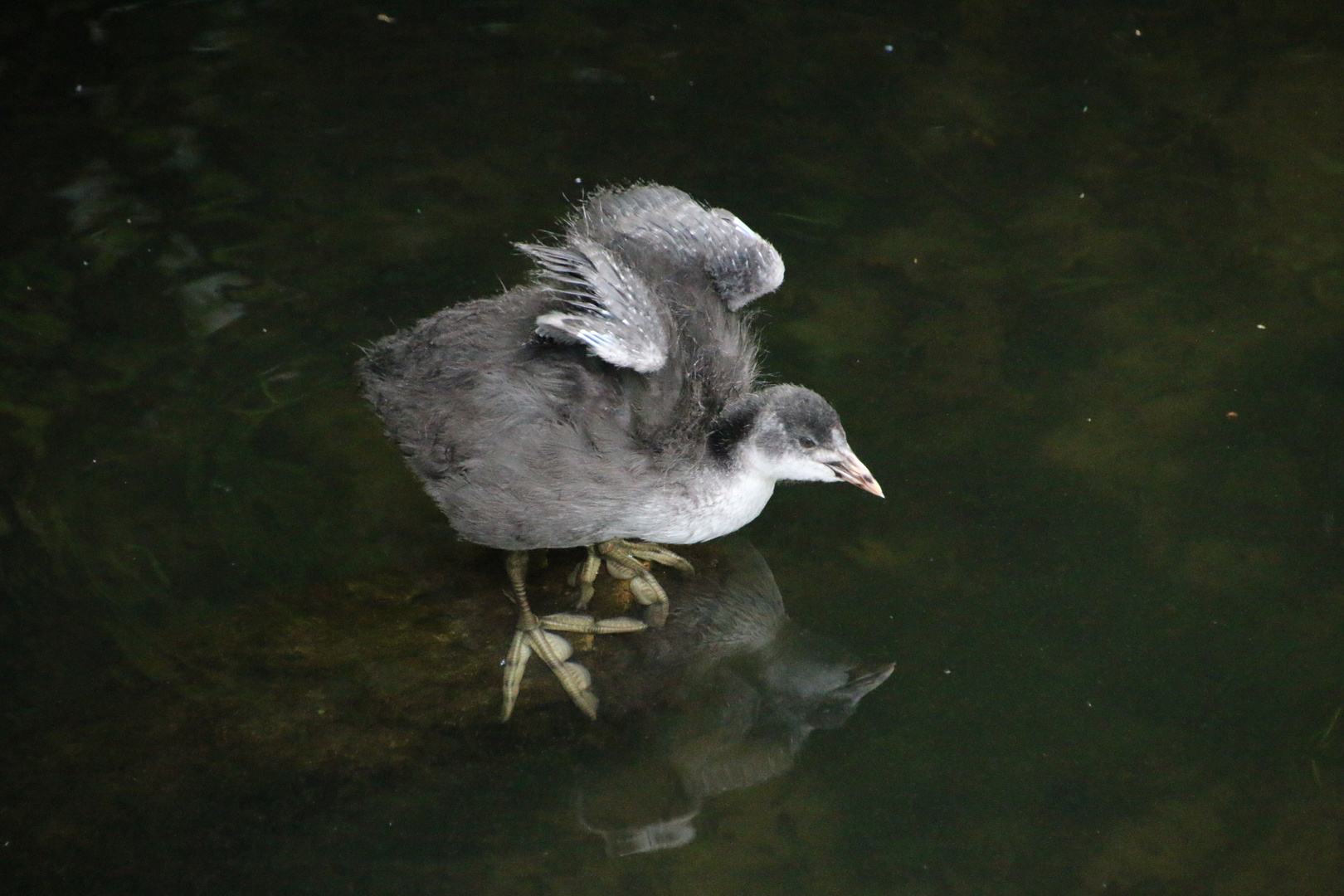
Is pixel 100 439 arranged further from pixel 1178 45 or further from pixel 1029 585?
pixel 1178 45

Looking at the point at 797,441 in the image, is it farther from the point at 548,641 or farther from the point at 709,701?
the point at 548,641

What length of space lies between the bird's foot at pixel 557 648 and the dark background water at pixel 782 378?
9 cm

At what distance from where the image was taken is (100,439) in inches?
159

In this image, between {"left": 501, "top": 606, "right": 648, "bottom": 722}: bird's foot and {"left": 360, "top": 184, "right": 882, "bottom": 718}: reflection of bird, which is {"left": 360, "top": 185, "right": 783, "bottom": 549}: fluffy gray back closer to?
{"left": 360, "top": 184, "right": 882, "bottom": 718}: reflection of bird

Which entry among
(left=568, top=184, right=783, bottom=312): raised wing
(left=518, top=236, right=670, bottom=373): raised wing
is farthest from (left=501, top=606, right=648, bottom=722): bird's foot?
(left=568, top=184, right=783, bottom=312): raised wing

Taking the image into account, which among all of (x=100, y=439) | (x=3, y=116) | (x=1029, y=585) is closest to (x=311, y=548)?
(x=100, y=439)

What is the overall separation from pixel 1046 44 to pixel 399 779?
13.6 ft

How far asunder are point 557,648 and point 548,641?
3 cm

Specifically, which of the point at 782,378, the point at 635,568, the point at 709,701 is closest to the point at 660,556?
the point at 635,568

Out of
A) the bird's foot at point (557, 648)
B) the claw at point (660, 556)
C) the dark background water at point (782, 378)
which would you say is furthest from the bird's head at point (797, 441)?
the bird's foot at point (557, 648)

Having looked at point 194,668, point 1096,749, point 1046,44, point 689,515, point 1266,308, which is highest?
point 1046,44

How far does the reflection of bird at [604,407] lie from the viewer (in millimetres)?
3410

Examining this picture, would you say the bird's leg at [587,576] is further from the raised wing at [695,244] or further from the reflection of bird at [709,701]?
the raised wing at [695,244]

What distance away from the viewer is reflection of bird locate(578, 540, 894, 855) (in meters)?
3.29
